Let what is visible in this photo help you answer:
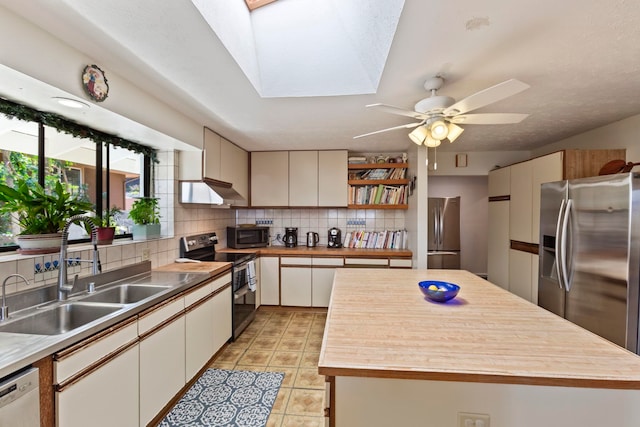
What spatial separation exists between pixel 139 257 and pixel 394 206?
2999 mm

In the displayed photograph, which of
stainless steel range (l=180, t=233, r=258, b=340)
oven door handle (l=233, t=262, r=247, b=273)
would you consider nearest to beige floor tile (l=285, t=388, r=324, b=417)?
stainless steel range (l=180, t=233, r=258, b=340)

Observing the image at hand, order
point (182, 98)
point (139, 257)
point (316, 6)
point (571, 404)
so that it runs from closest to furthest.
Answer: point (571, 404) < point (316, 6) < point (182, 98) < point (139, 257)

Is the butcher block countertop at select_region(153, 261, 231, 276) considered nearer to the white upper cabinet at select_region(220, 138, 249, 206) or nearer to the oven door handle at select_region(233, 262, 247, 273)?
the oven door handle at select_region(233, 262, 247, 273)

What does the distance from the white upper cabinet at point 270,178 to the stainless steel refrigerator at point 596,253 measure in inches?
121

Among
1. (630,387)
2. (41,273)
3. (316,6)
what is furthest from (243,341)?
(316,6)

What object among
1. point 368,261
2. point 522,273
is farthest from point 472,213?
point 368,261

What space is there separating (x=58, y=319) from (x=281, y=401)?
4.84 feet

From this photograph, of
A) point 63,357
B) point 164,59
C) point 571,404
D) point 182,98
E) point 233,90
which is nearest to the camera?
point 571,404

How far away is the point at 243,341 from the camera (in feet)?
9.35

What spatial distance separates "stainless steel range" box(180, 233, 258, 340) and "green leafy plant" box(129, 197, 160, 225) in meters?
0.43

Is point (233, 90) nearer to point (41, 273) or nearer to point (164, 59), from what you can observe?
point (164, 59)

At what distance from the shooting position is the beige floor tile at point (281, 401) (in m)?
1.86

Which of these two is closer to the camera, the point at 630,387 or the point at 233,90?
the point at 630,387

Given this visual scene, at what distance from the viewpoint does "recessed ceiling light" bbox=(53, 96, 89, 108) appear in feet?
4.90
